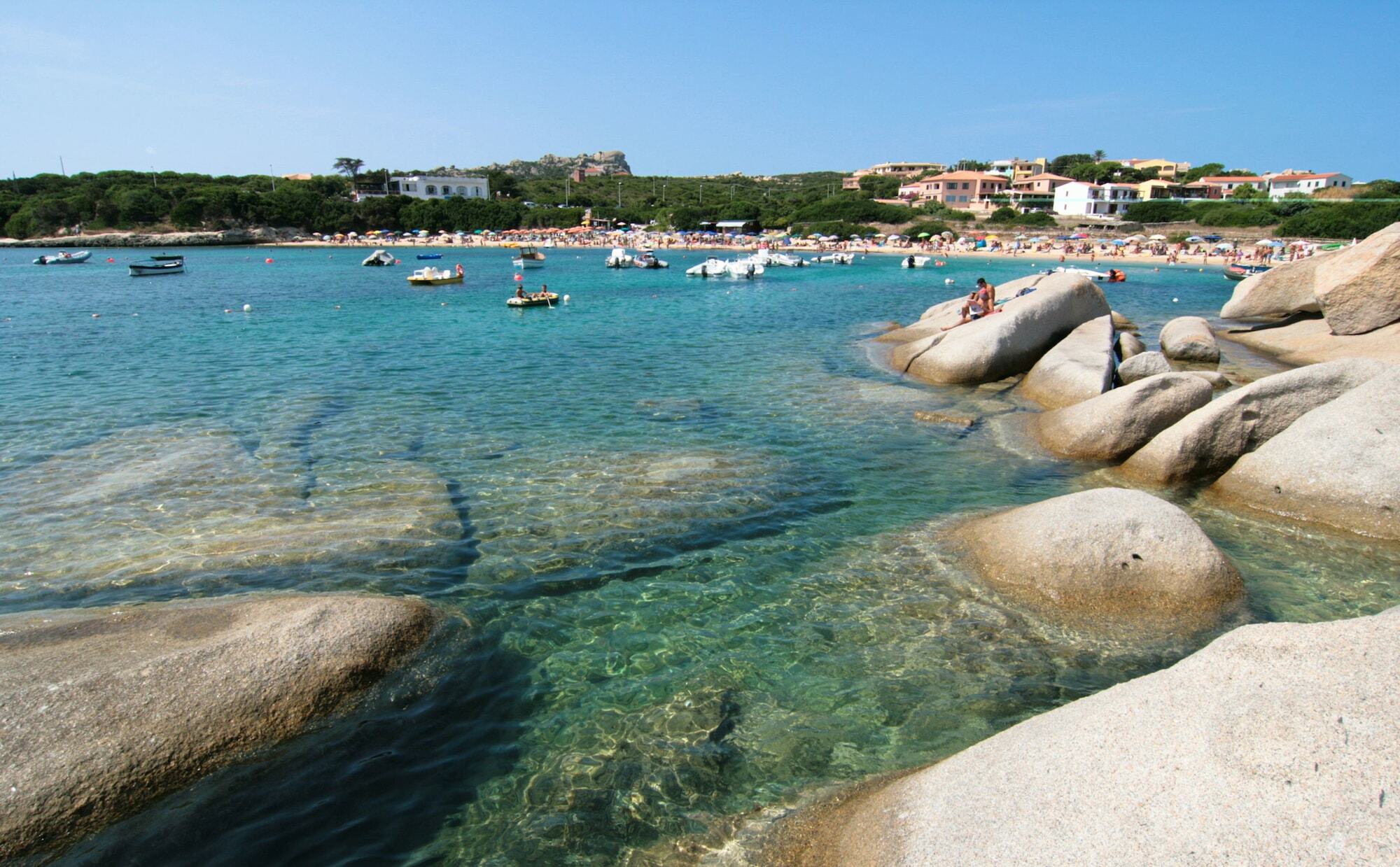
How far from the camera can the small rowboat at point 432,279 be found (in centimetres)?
5441

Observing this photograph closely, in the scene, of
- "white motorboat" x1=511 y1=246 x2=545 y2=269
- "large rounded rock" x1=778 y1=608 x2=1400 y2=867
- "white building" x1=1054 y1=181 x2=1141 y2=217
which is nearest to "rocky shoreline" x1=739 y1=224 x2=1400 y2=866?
"large rounded rock" x1=778 y1=608 x2=1400 y2=867

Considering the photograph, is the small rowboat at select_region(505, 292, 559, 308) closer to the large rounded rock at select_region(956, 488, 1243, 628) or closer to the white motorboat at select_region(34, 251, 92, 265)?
the large rounded rock at select_region(956, 488, 1243, 628)

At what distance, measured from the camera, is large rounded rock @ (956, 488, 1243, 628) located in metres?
8.15

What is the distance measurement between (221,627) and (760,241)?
110m

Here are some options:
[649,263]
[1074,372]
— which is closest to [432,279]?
[649,263]

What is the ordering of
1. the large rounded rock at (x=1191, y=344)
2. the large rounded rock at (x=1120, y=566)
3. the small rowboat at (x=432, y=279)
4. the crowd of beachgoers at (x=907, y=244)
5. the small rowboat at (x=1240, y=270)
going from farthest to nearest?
1. the crowd of beachgoers at (x=907, y=244)
2. the small rowboat at (x=1240, y=270)
3. the small rowboat at (x=432, y=279)
4. the large rounded rock at (x=1191, y=344)
5. the large rounded rock at (x=1120, y=566)

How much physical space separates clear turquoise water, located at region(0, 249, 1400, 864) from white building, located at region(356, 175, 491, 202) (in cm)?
14468

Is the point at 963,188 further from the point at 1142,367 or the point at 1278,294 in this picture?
the point at 1142,367


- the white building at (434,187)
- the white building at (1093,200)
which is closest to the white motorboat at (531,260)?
the white building at (434,187)

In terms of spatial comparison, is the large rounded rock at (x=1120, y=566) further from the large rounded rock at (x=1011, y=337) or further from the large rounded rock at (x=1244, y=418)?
the large rounded rock at (x=1011, y=337)

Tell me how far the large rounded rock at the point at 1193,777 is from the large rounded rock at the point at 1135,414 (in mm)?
9188


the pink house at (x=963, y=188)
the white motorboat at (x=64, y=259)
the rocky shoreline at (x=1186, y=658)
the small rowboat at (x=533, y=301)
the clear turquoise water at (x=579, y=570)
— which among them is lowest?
the clear turquoise water at (x=579, y=570)

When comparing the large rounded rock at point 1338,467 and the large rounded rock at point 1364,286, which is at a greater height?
the large rounded rock at point 1364,286

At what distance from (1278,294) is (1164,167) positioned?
560ft
